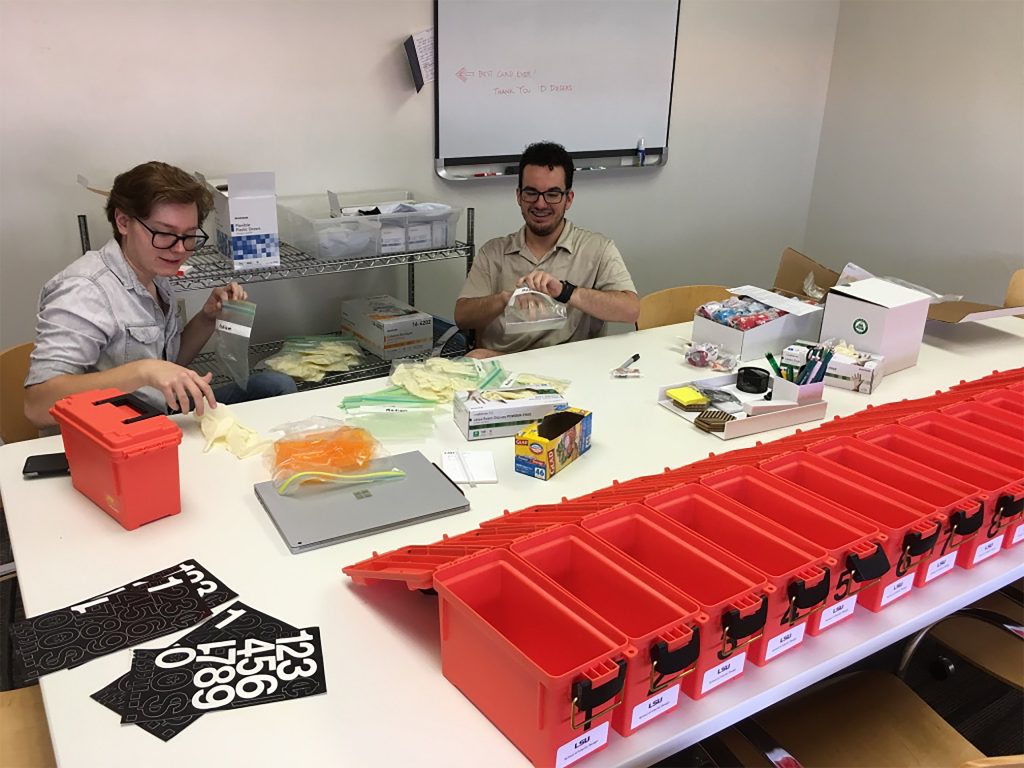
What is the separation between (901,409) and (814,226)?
2769mm

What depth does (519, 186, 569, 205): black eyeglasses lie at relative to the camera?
2564 millimetres

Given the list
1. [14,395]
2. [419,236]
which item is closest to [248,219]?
[419,236]

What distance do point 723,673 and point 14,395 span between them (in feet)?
5.71

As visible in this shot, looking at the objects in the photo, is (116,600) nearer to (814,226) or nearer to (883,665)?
(883,665)

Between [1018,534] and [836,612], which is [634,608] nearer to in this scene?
[836,612]

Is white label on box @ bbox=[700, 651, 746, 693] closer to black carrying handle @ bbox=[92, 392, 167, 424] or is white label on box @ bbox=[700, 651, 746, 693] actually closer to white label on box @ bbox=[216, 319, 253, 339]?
black carrying handle @ bbox=[92, 392, 167, 424]

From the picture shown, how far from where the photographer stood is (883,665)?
208 centimetres

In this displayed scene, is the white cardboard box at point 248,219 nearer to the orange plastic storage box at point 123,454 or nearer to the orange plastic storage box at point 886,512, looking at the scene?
the orange plastic storage box at point 123,454

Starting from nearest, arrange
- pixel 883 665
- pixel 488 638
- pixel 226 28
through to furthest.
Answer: pixel 488 638 < pixel 883 665 < pixel 226 28

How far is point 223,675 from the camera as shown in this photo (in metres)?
1.06

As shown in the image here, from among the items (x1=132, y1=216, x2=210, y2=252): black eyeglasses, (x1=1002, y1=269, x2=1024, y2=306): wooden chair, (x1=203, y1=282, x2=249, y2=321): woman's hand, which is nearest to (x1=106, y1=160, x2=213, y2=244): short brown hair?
(x1=132, y1=216, x2=210, y2=252): black eyeglasses

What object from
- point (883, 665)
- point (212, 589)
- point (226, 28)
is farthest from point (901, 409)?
point (226, 28)

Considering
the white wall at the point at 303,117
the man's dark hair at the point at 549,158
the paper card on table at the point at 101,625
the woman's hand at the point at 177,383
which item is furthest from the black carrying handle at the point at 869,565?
the white wall at the point at 303,117

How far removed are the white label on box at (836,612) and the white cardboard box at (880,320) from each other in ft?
3.78
